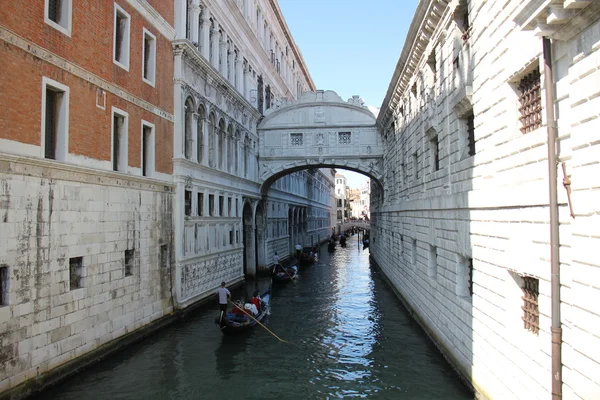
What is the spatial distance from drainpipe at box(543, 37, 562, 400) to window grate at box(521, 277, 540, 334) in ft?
2.54

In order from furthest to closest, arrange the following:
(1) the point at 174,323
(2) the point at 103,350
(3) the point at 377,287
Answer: (3) the point at 377,287 < (1) the point at 174,323 < (2) the point at 103,350

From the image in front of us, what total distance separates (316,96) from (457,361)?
716 inches

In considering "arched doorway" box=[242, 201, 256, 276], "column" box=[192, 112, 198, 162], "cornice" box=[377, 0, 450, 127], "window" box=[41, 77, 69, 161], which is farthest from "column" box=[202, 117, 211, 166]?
"window" box=[41, 77, 69, 161]

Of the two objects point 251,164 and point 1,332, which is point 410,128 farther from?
point 1,332

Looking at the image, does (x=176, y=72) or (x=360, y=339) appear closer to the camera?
(x=360, y=339)

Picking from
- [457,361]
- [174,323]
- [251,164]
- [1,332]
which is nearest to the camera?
[1,332]

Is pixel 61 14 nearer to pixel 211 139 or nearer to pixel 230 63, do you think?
pixel 211 139

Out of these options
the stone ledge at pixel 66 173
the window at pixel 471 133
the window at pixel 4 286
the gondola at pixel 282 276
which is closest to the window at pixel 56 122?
the stone ledge at pixel 66 173

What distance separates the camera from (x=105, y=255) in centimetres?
1125

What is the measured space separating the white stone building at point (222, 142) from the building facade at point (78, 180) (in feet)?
4.26

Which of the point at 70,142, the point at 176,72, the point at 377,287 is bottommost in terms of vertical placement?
the point at 377,287

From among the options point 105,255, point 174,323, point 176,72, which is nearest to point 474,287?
point 105,255

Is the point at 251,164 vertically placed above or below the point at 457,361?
above

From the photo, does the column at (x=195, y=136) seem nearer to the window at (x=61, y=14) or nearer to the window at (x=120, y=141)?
the window at (x=120, y=141)
